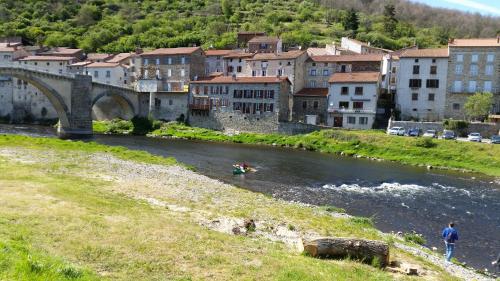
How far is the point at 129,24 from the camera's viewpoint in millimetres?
161750

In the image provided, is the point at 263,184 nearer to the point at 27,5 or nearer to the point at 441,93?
the point at 441,93

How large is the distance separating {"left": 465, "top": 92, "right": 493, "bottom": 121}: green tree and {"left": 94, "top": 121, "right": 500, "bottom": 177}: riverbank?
10607 mm

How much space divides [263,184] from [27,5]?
174083mm

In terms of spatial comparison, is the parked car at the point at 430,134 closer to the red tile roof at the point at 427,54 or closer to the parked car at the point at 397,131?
the parked car at the point at 397,131

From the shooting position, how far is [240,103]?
250 feet

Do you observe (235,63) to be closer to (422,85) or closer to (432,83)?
(422,85)

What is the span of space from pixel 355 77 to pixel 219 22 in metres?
84.1

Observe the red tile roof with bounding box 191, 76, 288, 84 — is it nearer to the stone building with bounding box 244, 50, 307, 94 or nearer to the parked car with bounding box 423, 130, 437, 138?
the stone building with bounding box 244, 50, 307, 94

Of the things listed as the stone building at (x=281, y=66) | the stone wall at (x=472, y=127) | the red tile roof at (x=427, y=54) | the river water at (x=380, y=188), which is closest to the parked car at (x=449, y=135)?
the stone wall at (x=472, y=127)

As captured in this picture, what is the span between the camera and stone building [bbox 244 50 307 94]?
77.1m

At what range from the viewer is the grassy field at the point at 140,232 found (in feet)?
41.8

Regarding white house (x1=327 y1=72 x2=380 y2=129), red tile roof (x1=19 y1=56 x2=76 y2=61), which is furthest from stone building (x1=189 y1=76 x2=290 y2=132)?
red tile roof (x1=19 y1=56 x2=76 y2=61)

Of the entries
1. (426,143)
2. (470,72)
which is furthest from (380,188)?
(470,72)

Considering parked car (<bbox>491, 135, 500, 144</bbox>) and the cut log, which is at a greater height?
parked car (<bbox>491, 135, 500, 144</bbox>)
